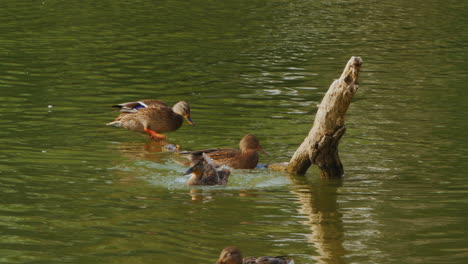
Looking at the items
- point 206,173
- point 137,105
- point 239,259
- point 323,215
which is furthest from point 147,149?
point 239,259

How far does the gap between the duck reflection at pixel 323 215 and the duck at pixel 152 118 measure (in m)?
3.77

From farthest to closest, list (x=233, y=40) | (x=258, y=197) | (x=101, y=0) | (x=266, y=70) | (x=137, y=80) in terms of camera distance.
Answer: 1. (x=101, y=0)
2. (x=233, y=40)
3. (x=266, y=70)
4. (x=137, y=80)
5. (x=258, y=197)

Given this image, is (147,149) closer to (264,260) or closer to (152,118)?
(152,118)

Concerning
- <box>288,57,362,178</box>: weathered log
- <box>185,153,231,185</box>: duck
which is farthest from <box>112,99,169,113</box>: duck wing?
<box>288,57,362,178</box>: weathered log

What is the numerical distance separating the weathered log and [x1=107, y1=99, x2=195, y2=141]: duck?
3587 mm

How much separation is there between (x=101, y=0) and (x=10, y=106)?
1993cm

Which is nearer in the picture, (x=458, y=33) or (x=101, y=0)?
(x=458, y=33)

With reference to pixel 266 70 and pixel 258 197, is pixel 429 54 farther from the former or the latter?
pixel 258 197

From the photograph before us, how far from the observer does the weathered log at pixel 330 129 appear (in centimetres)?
1152

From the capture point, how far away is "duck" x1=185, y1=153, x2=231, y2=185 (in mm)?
12141

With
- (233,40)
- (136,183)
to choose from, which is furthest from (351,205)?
(233,40)

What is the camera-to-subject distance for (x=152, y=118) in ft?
51.3

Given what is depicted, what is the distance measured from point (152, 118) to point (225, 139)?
4.54 feet

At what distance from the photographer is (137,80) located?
67.3 ft
